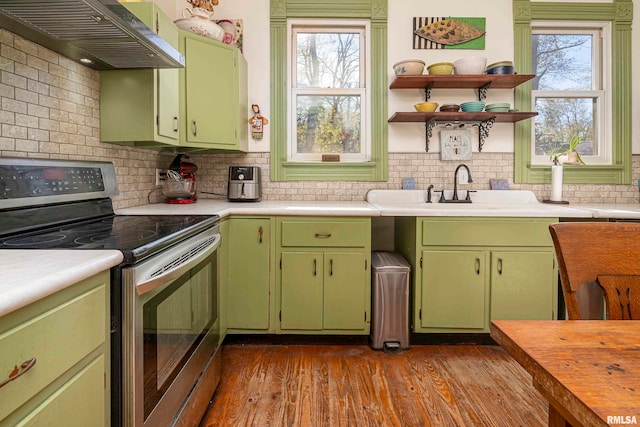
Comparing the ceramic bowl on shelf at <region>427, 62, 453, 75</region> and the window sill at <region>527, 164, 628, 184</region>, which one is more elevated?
the ceramic bowl on shelf at <region>427, 62, 453, 75</region>

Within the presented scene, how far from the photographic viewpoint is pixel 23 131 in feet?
5.22

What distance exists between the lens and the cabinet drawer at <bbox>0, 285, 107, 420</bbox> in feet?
2.20

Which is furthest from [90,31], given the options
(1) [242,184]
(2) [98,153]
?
(1) [242,184]

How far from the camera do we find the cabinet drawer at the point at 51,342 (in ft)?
2.20

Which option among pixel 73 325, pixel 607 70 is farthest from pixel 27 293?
pixel 607 70

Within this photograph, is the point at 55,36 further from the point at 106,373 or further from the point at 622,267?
the point at 622,267

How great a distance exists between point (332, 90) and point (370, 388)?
7.26ft

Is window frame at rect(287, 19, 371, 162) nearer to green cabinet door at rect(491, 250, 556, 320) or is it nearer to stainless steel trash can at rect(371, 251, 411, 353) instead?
stainless steel trash can at rect(371, 251, 411, 353)

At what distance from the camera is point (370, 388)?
204 centimetres

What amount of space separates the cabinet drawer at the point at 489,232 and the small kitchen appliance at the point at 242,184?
4.10ft

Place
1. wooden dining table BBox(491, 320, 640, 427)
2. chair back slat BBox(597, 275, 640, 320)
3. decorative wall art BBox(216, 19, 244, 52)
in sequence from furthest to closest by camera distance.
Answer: decorative wall art BBox(216, 19, 244, 52) → chair back slat BBox(597, 275, 640, 320) → wooden dining table BBox(491, 320, 640, 427)

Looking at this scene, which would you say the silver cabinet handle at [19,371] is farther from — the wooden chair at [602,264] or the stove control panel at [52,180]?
the wooden chair at [602,264]

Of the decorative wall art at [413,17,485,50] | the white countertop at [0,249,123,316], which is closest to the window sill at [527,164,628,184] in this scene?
the decorative wall art at [413,17,485,50]

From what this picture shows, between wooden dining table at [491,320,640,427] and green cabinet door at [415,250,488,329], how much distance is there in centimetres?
163
